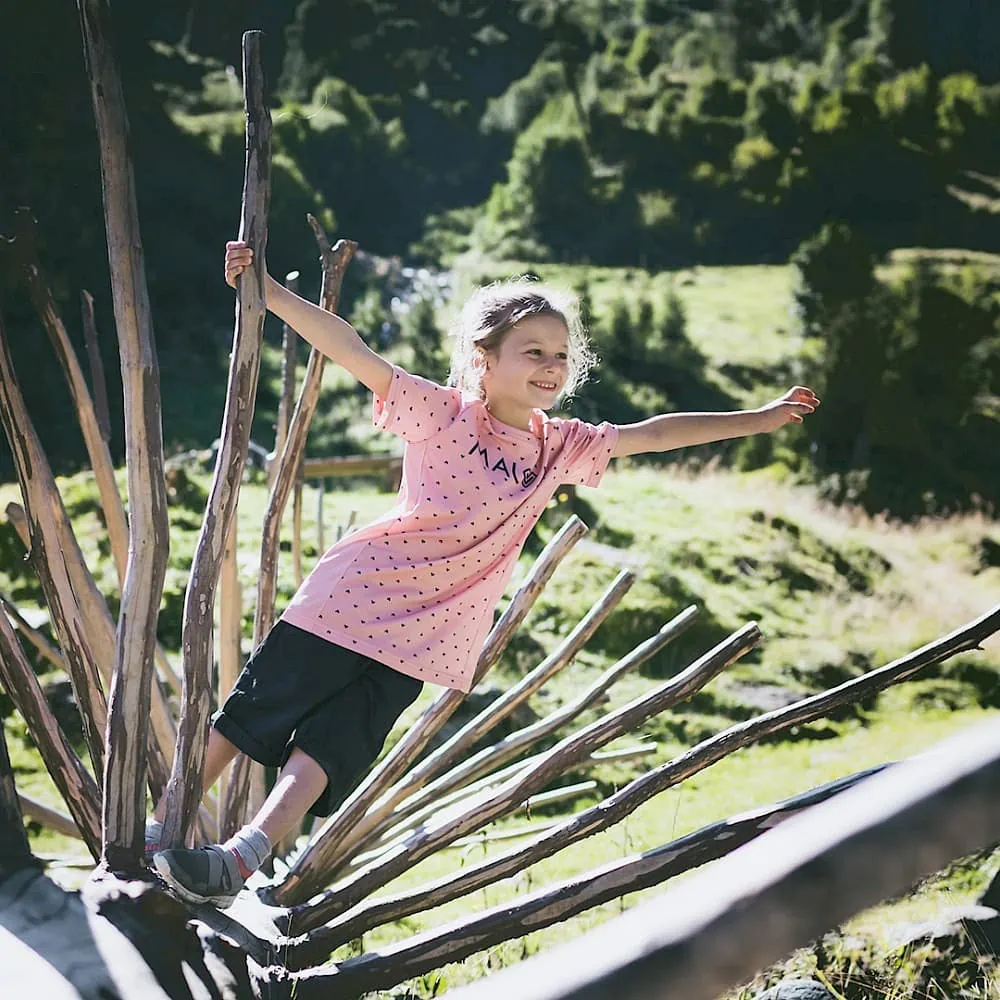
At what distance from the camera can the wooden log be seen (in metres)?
1.47

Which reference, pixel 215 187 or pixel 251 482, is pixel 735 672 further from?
pixel 215 187

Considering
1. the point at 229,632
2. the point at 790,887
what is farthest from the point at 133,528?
the point at 790,887

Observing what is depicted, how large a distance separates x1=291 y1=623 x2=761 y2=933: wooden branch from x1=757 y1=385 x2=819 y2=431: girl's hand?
0.33m

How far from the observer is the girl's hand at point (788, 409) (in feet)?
6.32

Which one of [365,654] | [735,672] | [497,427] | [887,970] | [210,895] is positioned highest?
[497,427]

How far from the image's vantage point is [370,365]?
1725 mm

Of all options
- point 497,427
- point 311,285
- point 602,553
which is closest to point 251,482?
point 602,553

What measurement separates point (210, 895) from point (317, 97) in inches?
560

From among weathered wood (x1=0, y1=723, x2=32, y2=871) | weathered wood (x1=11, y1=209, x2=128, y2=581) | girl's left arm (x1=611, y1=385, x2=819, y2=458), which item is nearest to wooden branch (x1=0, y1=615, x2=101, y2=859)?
weathered wood (x1=0, y1=723, x2=32, y2=871)

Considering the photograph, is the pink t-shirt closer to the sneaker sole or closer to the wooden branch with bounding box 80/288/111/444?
the sneaker sole

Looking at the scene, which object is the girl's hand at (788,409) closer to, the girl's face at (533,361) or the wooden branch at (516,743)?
the girl's face at (533,361)

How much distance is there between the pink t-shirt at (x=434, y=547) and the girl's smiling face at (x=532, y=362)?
0.05 meters

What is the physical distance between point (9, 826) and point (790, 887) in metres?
1.16

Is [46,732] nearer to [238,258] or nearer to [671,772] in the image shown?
[238,258]
